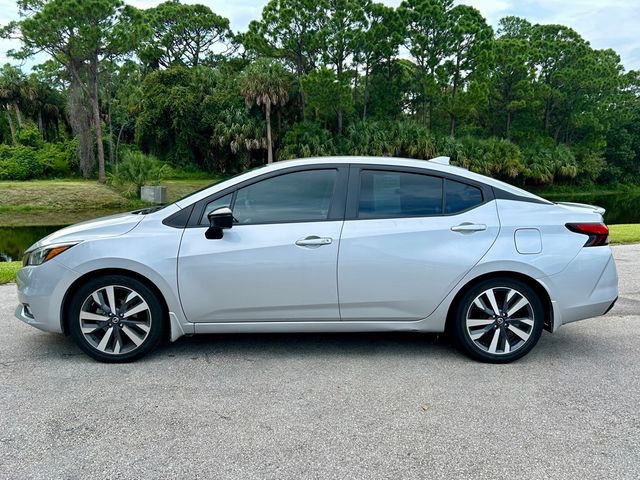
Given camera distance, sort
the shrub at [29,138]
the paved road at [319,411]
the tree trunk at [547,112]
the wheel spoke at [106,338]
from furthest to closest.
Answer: the tree trunk at [547,112] → the shrub at [29,138] → the wheel spoke at [106,338] → the paved road at [319,411]

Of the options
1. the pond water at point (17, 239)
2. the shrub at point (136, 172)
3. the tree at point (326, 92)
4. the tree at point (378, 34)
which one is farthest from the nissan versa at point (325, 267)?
the tree at point (378, 34)

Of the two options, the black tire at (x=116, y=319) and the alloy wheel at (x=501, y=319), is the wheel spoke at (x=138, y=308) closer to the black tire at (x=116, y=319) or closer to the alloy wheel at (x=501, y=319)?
the black tire at (x=116, y=319)

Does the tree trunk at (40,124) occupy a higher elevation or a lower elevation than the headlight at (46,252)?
higher

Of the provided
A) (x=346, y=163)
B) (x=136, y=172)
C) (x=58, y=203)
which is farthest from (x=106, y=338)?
(x=136, y=172)

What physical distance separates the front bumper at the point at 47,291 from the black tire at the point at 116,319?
96mm

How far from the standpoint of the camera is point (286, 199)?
373 centimetres

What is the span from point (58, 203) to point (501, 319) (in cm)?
2954

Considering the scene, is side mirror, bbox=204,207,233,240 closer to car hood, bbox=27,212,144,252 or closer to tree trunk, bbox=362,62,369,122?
car hood, bbox=27,212,144,252

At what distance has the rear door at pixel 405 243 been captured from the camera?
359 cm

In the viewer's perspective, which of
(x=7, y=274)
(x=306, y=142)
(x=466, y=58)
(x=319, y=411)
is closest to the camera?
(x=319, y=411)

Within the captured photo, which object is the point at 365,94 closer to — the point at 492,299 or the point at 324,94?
the point at 324,94

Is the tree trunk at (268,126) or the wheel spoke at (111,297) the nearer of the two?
the wheel spoke at (111,297)

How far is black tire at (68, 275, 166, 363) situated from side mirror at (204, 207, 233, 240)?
63 cm

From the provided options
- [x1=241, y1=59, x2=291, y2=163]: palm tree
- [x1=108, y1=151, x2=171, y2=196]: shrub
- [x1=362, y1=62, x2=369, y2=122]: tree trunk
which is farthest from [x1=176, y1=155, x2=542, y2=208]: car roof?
[x1=362, y1=62, x2=369, y2=122]: tree trunk
